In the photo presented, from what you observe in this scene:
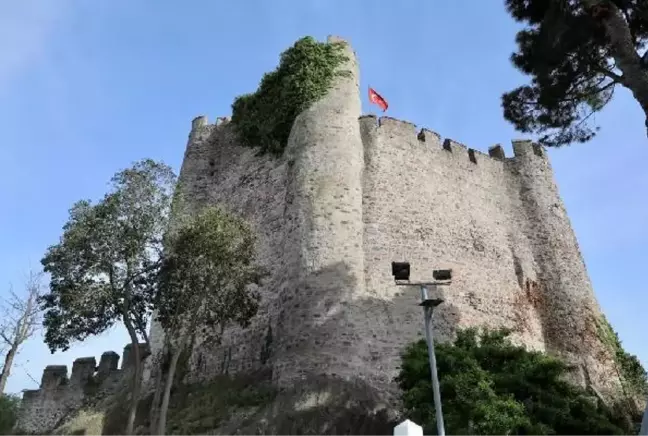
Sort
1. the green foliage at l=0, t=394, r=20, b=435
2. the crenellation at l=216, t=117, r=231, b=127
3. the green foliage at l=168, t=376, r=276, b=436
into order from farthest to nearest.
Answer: the green foliage at l=0, t=394, r=20, b=435 → the crenellation at l=216, t=117, r=231, b=127 → the green foliage at l=168, t=376, r=276, b=436

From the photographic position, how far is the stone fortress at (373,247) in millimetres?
15734

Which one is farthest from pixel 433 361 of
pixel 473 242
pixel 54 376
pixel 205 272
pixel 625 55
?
pixel 54 376

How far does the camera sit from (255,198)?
20688mm

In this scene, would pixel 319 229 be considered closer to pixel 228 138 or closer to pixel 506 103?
pixel 506 103

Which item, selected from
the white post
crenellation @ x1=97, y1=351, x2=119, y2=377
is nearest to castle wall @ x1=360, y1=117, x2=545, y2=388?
the white post

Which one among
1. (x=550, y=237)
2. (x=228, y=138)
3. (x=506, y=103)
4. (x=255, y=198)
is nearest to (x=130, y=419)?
(x=255, y=198)

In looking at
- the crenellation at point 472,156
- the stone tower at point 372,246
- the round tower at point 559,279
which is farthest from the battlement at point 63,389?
the round tower at point 559,279

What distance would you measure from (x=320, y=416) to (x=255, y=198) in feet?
28.9

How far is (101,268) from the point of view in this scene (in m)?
14.6

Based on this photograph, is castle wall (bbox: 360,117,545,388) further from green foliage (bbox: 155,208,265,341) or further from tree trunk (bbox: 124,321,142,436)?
tree trunk (bbox: 124,321,142,436)

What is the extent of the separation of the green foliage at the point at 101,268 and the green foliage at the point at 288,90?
6848mm

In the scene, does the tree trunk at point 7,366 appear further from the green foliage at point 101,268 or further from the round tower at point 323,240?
the round tower at point 323,240

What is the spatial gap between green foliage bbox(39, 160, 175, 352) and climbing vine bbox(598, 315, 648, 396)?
591 inches

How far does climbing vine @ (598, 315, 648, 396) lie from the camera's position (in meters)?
20.2
